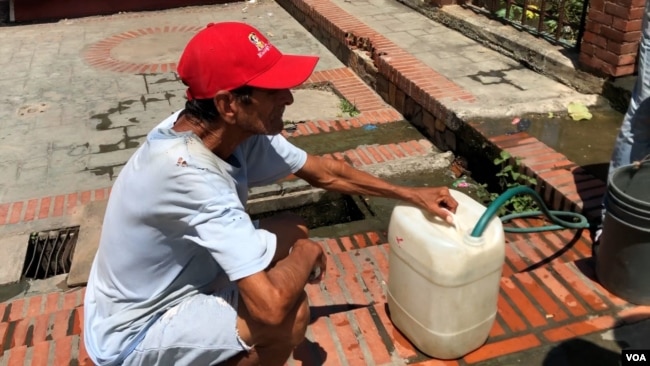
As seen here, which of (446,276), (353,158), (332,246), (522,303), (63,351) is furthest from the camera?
(353,158)

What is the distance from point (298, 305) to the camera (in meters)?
1.93

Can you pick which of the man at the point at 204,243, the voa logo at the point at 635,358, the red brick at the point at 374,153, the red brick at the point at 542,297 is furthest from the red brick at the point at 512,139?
the man at the point at 204,243

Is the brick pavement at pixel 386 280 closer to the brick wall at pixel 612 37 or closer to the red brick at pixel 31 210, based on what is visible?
the red brick at pixel 31 210

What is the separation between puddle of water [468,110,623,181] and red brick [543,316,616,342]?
1297 millimetres

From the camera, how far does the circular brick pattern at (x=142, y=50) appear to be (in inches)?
257

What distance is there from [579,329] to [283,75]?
1.56 m

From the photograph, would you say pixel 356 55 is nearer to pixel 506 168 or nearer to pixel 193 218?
pixel 506 168

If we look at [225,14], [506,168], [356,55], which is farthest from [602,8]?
[225,14]

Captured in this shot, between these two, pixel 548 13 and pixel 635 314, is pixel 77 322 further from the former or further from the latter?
pixel 548 13

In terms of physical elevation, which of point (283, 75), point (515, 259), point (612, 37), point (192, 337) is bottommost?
point (515, 259)

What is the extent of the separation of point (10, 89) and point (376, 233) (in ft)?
14.6

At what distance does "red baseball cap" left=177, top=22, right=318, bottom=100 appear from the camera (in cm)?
169

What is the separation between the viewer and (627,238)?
2.43m

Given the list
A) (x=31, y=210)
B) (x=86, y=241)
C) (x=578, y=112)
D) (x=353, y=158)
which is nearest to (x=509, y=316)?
(x=353, y=158)
